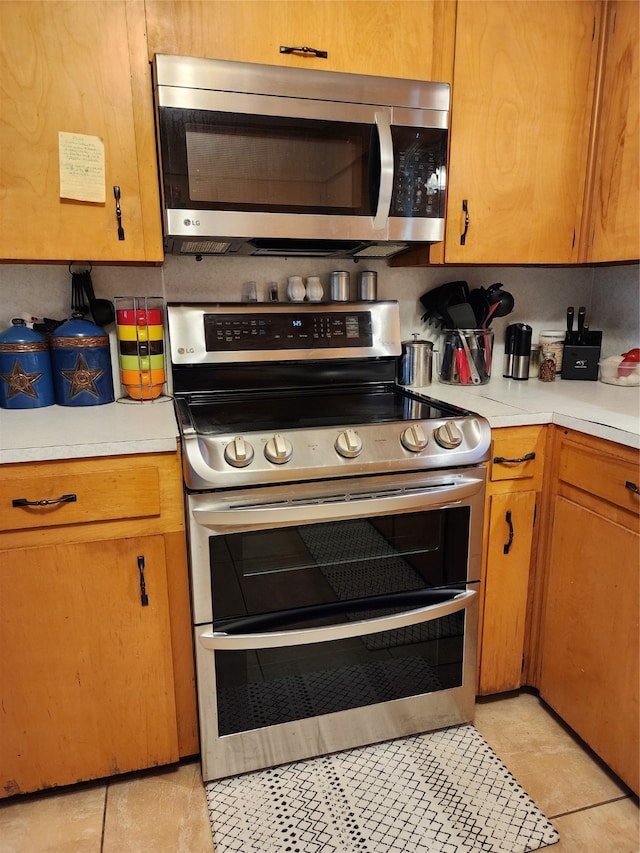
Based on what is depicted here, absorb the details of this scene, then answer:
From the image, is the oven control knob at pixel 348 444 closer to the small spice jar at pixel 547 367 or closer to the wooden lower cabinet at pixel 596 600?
the wooden lower cabinet at pixel 596 600

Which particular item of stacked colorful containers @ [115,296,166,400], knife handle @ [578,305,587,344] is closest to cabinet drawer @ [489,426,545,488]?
knife handle @ [578,305,587,344]

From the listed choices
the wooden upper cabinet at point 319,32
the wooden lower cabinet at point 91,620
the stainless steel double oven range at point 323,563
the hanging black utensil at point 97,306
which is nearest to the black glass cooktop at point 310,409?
the stainless steel double oven range at point 323,563

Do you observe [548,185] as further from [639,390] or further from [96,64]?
[96,64]

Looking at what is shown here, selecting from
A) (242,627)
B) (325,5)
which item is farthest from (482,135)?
(242,627)

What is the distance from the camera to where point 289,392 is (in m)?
1.75

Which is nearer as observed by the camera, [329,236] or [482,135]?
[329,236]

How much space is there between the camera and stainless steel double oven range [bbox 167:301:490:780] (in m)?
1.28

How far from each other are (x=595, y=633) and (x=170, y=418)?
3.88 ft

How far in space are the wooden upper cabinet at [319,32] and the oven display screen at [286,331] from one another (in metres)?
0.65

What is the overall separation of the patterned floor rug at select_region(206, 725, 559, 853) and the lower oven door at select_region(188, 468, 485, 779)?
0.16 ft

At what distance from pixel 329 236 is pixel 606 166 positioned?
887 millimetres

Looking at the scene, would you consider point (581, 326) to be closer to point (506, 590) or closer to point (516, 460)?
point (516, 460)

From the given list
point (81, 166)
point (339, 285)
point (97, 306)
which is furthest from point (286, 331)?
point (81, 166)

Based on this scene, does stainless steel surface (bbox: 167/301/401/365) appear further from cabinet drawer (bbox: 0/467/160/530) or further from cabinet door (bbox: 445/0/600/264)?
cabinet drawer (bbox: 0/467/160/530)
